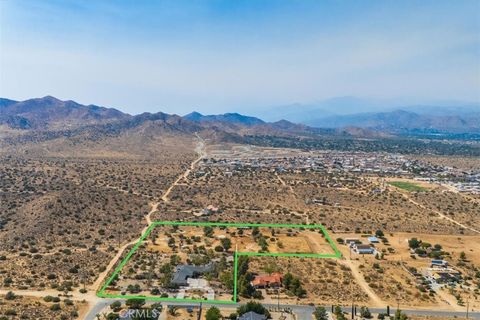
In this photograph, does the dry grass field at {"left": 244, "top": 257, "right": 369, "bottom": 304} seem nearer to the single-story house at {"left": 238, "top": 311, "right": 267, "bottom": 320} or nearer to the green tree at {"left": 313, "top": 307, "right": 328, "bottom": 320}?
the green tree at {"left": 313, "top": 307, "right": 328, "bottom": 320}

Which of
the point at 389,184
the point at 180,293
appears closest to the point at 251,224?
the point at 180,293

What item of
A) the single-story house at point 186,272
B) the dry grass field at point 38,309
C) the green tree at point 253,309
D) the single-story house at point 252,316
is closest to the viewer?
the single-story house at point 252,316

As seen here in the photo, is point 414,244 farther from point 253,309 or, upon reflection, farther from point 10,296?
point 10,296

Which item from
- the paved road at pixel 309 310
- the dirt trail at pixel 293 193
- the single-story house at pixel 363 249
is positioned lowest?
the paved road at pixel 309 310

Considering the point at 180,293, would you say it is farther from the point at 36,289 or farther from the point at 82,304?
the point at 36,289

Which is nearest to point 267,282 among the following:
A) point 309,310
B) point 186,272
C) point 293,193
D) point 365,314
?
point 309,310

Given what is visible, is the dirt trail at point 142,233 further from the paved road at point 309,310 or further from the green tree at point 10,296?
the green tree at point 10,296

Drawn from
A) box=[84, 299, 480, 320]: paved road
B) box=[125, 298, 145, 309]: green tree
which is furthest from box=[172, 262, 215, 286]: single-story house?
box=[125, 298, 145, 309]: green tree

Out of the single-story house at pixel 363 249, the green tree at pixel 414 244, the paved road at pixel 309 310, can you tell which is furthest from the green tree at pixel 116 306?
the green tree at pixel 414 244
